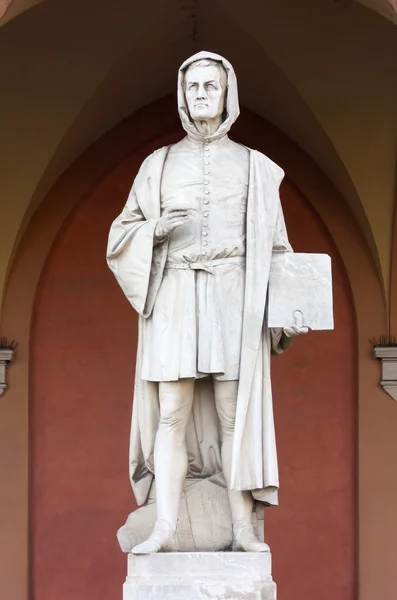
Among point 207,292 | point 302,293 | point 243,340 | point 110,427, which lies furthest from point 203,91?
point 110,427

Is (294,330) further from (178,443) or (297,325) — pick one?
(178,443)

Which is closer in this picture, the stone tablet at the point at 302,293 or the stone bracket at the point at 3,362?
the stone tablet at the point at 302,293

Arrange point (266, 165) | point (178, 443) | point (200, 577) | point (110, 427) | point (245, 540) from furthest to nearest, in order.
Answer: point (110, 427) < point (266, 165) < point (178, 443) < point (245, 540) < point (200, 577)

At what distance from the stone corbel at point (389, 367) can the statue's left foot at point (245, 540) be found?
476 centimetres

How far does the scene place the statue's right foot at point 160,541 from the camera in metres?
8.00

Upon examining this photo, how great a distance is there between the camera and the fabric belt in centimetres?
837

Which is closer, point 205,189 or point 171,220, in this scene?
point 171,220

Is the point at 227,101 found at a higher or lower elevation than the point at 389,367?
higher

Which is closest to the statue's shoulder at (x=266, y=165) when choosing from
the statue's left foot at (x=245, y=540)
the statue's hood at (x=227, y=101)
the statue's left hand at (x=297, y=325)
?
the statue's hood at (x=227, y=101)

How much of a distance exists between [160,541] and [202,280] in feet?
4.27

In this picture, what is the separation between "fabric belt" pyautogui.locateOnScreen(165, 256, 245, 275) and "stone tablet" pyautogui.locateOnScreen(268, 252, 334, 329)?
197 millimetres

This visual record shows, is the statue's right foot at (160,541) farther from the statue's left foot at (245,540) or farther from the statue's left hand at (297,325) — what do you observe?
the statue's left hand at (297,325)

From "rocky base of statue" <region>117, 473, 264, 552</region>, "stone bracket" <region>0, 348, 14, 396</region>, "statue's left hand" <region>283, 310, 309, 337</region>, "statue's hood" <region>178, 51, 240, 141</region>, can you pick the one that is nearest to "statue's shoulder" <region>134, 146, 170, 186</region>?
"statue's hood" <region>178, 51, 240, 141</region>

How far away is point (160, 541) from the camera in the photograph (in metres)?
8.09
